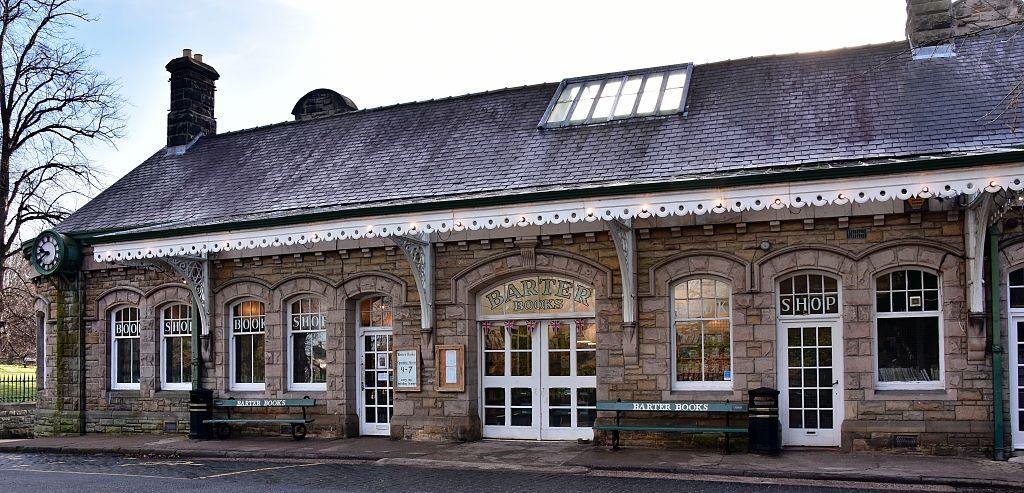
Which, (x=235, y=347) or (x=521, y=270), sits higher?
(x=521, y=270)

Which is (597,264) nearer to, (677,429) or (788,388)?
(677,429)

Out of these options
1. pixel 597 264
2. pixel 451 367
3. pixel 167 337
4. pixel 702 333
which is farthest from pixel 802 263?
pixel 167 337

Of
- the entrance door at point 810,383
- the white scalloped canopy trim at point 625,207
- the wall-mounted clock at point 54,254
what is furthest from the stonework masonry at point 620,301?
the white scalloped canopy trim at point 625,207

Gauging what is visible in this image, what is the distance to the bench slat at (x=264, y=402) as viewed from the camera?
607 inches

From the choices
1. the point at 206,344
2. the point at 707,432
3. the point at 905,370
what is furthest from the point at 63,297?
the point at 905,370

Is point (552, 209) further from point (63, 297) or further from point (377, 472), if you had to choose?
point (63, 297)

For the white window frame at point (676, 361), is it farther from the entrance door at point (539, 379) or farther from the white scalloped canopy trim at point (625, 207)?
the white scalloped canopy trim at point (625, 207)

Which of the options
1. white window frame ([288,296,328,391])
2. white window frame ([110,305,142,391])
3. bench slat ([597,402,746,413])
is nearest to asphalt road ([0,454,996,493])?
bench slat ([597,402,746,413])

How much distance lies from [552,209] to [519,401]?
3.88 m

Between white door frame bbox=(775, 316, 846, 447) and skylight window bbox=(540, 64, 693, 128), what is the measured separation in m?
4.31

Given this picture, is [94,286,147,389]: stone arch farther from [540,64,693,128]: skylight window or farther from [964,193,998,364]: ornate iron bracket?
[964,193,998,364]: ornate iron bracket

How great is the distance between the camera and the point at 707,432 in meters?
12.7

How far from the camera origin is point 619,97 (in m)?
16.6

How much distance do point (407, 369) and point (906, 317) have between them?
739cm
